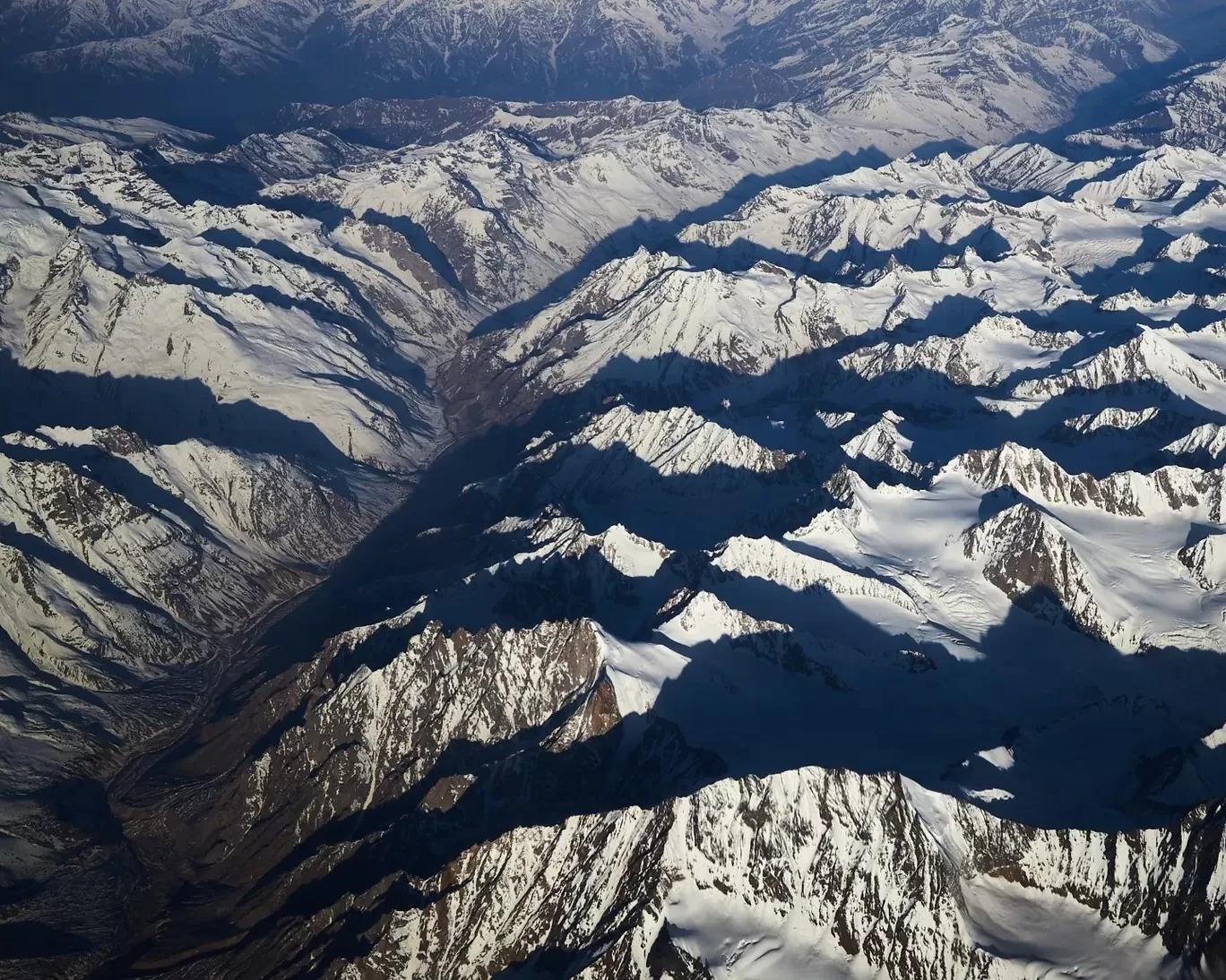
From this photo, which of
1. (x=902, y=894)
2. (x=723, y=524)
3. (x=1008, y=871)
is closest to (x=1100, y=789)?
(x=1008, y=871)

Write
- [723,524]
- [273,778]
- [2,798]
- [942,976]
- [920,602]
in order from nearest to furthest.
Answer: [942,976], [920,602], [273,778], [2,798], [723,524]

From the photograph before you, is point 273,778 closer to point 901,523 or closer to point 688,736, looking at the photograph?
point 688,736

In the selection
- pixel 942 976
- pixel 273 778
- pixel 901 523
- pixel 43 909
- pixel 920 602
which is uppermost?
pixel 901 523

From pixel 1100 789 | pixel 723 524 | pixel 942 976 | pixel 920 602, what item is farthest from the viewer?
pixel 723 524

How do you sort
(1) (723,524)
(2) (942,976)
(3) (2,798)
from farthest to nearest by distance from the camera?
1. (1) (723,524)
2. (3) (2,798)
3. (2) (942,976)

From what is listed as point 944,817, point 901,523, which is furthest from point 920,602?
point 944,817

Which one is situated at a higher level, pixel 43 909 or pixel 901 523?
pixel 901 523

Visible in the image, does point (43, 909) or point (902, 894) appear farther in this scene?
point (43, 909)

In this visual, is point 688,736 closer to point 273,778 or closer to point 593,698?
point 593,698

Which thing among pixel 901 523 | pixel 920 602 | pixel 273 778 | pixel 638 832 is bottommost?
pixel 638 832
